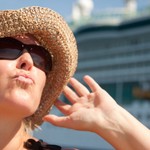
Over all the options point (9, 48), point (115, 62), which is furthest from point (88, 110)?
point (115, 62)

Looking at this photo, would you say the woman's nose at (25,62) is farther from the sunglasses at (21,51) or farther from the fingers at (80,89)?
the fingers at (80,89)

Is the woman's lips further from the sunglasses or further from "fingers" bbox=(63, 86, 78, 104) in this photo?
"fingers" bbox=(63, 86, 78, 104)

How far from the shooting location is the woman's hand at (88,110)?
1459 mm

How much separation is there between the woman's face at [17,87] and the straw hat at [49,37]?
92 millimetres

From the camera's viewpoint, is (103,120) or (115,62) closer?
(103,120)

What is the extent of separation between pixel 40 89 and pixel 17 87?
0.09m

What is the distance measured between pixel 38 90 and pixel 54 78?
18cm

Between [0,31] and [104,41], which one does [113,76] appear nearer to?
[104,41]

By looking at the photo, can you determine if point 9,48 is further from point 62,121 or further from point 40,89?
point 62,121

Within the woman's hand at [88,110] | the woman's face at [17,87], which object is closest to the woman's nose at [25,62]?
the woman's face at [17,87]

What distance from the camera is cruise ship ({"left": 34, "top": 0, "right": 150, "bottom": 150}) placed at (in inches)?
848

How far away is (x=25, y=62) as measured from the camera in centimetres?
140

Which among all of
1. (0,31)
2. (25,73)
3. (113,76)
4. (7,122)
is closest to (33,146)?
(7,122)

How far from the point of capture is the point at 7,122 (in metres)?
1.41
